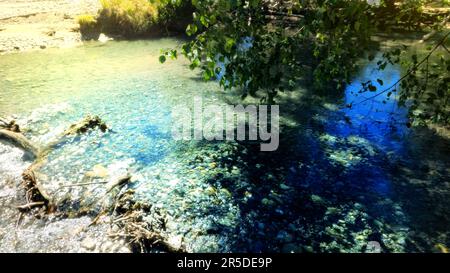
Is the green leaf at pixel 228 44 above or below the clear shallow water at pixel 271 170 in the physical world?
above

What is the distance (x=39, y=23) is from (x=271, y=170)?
32.6 m

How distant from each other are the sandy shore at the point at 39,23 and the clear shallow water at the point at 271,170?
39.8ft

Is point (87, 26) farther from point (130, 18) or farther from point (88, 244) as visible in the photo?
point (88, 244)

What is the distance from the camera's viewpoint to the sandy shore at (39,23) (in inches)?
1175

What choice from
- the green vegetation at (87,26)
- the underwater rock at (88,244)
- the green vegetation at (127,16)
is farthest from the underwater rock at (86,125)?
the green vegetation at (87,26)

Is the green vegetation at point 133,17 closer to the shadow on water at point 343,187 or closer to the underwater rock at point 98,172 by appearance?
the shadow on water at point 343,187

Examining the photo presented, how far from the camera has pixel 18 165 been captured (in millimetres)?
12617

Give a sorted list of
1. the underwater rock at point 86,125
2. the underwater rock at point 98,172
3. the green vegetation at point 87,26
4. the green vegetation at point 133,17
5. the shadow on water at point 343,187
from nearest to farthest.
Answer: the shadow on water at point 343,187
the underwater rock at point 98,172
the underwater rock at point 86,125
the green vegetation at point 87,26
the green vegetation at point 133,17

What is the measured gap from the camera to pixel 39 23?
3431cm

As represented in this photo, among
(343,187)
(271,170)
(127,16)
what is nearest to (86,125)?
(271,170)

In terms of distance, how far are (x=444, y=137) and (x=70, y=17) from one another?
36.2 meters

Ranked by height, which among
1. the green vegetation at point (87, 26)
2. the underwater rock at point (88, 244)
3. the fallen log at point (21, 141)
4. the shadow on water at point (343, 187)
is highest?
the green vegetation at point (87, 26)

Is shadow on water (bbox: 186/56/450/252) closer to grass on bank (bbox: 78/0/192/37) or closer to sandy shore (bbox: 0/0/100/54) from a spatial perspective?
grass on bank (bbox: 78/0/192/37)

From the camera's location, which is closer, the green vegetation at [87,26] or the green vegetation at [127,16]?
the green vegetation at [87,26]
